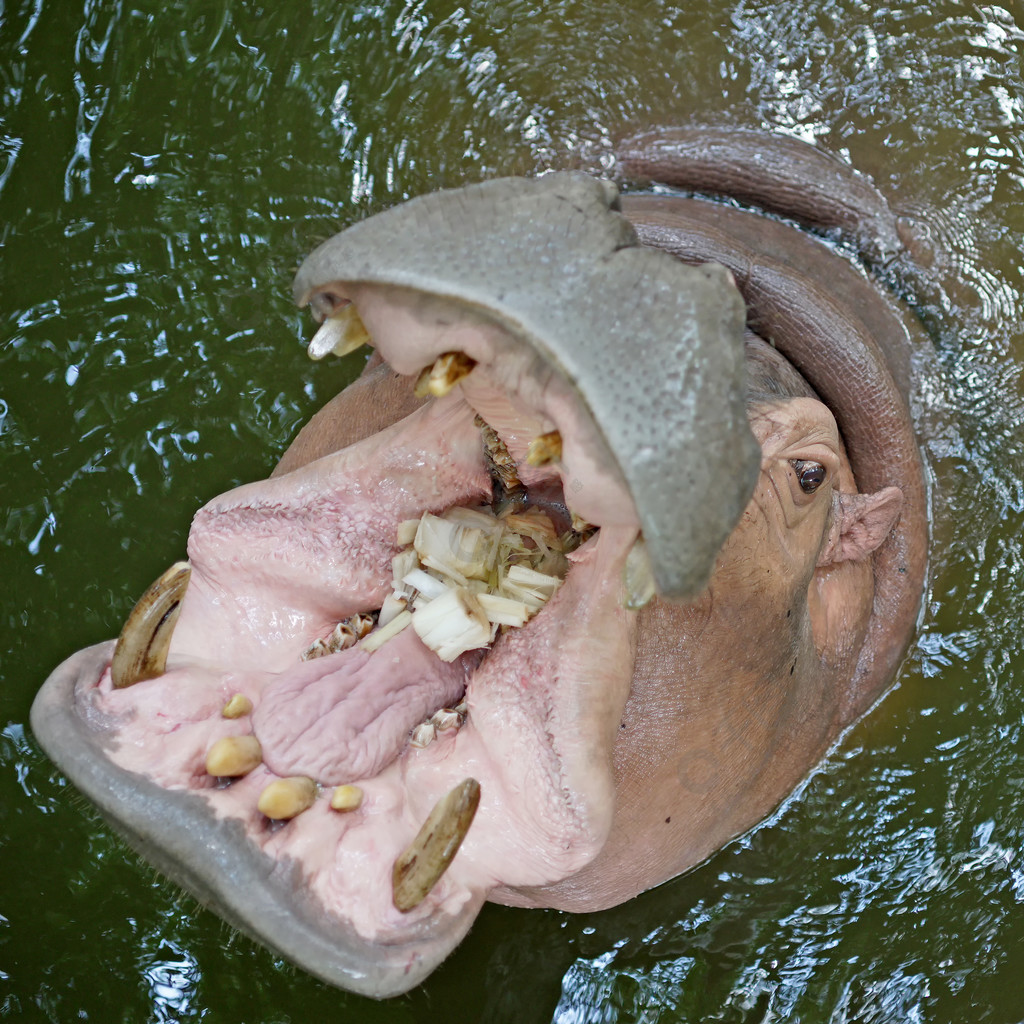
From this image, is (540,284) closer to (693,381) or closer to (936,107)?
(693,381)

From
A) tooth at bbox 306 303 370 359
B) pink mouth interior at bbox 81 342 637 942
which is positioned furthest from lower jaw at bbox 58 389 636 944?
tooth at bbox 306 303 370 359

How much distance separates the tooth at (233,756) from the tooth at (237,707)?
60mm

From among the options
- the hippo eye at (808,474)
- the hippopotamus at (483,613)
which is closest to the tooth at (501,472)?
the hippopotamus at (483,613)

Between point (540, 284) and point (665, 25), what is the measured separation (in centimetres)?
187

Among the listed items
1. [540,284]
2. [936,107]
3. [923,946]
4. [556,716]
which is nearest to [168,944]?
[556,716]

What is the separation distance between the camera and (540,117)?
9.94 feet

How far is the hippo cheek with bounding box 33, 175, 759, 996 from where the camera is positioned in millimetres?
1455

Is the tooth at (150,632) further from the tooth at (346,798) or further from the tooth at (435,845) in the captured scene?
the tooth at (435,845)

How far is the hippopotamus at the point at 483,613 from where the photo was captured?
4.83 ft

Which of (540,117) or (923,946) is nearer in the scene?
(923,946)

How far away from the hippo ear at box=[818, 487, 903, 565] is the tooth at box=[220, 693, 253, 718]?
1292 millimetres

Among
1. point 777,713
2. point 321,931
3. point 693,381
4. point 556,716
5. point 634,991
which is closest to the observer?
point 693,381

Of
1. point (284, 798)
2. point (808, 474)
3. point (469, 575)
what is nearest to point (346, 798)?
point (284, 798)

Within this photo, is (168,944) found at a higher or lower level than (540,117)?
lower
